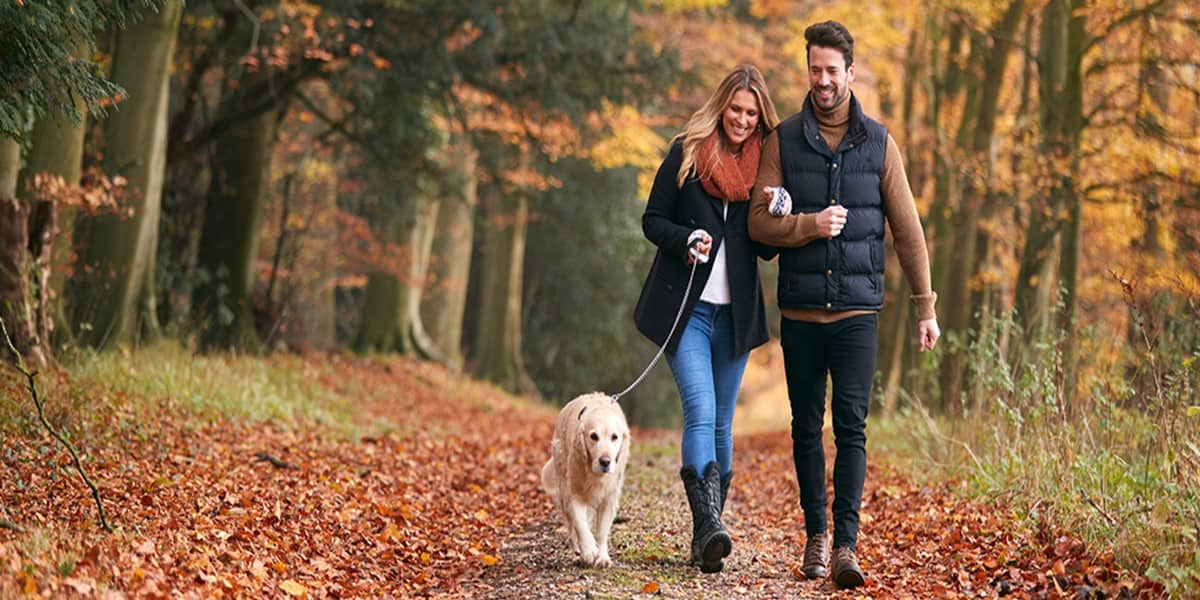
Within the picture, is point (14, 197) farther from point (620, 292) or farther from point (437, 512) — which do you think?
point (620, 292)

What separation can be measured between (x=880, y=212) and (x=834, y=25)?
874 millimetres

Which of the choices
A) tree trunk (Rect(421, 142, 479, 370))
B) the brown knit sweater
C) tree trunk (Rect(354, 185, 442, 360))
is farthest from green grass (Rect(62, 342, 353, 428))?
tree trunk (Rect(421, 142, 479, 370))

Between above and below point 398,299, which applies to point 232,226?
above

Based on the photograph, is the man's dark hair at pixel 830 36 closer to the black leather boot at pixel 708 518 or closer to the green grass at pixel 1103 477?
the black leather boot at pixel 708 518

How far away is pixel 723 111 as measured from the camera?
5898mm

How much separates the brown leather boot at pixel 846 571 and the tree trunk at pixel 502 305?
18780 millimetres

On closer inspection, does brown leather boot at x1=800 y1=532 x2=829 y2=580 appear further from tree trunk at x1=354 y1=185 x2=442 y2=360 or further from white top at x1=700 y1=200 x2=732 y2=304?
tree trunk at x1=354 y1=185 x2=442 y2=360

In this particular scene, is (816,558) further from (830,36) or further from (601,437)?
(830,36)

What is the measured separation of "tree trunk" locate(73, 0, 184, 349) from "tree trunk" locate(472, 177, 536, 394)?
12.2m

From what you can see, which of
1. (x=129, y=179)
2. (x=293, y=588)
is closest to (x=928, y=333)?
(x=293, y=588)

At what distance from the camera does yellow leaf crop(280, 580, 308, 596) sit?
5.17m

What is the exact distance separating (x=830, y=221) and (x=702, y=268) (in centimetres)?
73

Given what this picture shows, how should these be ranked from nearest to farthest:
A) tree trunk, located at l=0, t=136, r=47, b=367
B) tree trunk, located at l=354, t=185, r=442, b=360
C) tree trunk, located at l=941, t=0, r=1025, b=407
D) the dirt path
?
the dirt path, tree trunk, located at l=0, t=136, r=47, b=367, tree trunk, located at l=941, t=0, r=1025, b=407, tree trunk, located at l=354, t=185, r=442, b=360

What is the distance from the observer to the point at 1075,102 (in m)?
13.9
